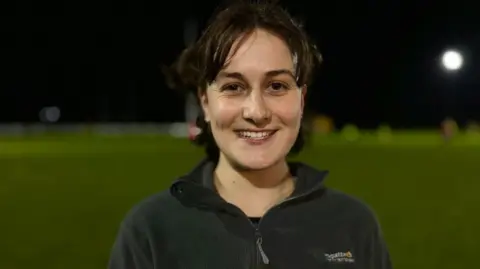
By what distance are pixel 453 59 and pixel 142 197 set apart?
3487 cm

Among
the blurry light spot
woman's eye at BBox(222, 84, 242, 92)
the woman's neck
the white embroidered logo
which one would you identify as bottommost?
the blurry light spot

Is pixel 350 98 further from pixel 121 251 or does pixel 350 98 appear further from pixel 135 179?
pixel 121 251

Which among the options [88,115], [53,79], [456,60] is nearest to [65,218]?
[456,60]

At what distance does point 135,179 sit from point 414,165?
502 centimetres

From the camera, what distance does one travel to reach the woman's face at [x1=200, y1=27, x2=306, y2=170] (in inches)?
74.4

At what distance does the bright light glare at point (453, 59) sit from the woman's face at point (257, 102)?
40.1 meters

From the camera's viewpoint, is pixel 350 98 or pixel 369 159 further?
pixel 350 98

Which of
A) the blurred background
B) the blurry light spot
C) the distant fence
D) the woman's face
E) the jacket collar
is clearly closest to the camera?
the woman's face

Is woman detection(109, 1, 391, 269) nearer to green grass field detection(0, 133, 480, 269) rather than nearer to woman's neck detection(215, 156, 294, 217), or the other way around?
woman's neck detection(215, 156, 294, 217)

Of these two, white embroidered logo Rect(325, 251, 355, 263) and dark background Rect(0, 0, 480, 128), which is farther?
dark background Rect(0, 0, 480, 128)

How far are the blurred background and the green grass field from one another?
3 cm

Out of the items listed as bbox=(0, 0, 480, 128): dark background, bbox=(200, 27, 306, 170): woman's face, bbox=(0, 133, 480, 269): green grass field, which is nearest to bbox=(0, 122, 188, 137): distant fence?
bbox=(0, 0, 480, 128): dark background

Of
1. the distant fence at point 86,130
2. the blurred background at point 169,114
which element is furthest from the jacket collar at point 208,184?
the distant fence at point 86,130

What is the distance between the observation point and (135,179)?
11.1 metres
